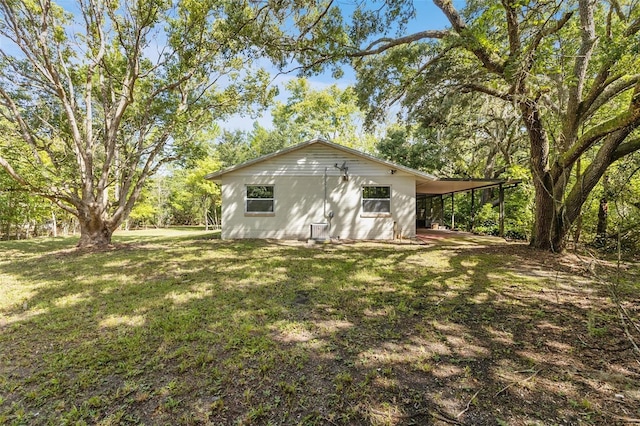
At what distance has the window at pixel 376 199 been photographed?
11703 mm

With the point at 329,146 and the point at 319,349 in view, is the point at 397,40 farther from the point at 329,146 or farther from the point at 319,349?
the point at 319,349

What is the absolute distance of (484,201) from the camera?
18.1 m

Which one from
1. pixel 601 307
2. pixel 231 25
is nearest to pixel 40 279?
pixel 231 25

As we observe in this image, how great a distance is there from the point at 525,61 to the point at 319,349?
6.49m

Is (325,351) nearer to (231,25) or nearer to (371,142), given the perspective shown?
(231,25)

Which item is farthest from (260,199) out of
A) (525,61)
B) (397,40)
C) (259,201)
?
(525,61)

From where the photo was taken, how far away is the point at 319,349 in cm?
301

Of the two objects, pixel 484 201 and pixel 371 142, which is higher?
pixel 371 142

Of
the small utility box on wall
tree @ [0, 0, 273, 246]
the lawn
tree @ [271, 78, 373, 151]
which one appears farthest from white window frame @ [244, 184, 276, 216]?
tree @ [271, 78, 373, 151]

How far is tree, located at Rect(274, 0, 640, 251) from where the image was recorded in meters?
5.88

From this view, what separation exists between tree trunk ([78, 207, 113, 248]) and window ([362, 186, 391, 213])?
30.0ft

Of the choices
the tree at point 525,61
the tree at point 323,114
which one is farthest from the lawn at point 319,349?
the tree at point 323,114

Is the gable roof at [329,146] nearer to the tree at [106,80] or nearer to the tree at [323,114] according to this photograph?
the tree at [106,80]

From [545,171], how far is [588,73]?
135 inches
